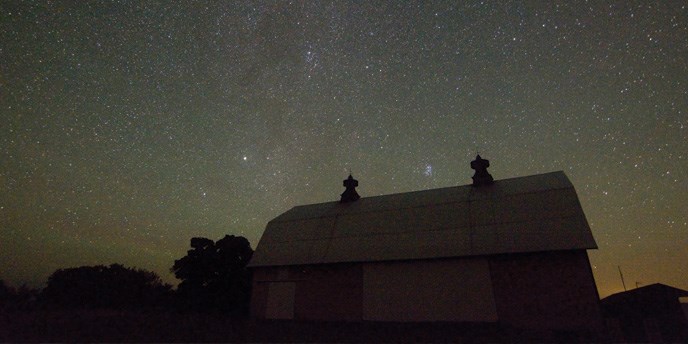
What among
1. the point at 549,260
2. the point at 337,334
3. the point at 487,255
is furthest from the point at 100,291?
the point at 549,260

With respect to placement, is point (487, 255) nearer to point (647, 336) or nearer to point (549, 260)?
point (549, 260)

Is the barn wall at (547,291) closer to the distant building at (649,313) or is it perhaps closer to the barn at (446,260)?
the barn at (446,260)

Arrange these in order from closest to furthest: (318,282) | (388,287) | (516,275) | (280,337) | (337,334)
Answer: (280,337), (337,334), (516,275), (388,287), (318,282)

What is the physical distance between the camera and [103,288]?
3009cm

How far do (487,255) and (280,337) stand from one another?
9802 millimetres

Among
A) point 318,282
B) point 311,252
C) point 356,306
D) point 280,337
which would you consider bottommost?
point 280,337

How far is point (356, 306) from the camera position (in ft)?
63.9

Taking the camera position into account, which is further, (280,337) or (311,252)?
(311,252)

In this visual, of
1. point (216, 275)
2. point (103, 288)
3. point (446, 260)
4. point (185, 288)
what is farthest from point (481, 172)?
point (103, 288)

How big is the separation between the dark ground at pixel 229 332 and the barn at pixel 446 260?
1055 millimetres

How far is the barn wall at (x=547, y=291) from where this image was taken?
50.3 ft

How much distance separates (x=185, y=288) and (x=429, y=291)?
18.9 metres

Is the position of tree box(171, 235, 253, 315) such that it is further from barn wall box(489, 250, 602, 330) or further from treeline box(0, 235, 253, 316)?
barn wall box(489, 250, 602, 330)

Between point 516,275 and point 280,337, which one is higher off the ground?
point 516,275
